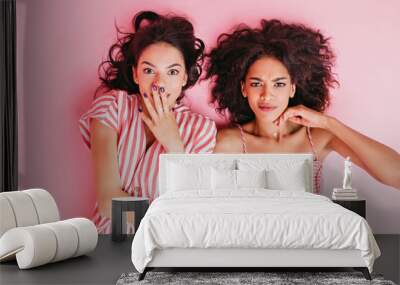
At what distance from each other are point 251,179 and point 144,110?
1.51 m

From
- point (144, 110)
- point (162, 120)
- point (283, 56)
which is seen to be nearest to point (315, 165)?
point (283, 56)

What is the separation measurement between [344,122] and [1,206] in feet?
12.2

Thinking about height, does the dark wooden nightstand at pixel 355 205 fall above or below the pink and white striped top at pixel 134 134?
below

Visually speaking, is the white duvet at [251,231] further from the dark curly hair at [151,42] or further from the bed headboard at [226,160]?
the dark curly hair at [151,42]

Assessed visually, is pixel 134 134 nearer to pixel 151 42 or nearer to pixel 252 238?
pixel 151 42

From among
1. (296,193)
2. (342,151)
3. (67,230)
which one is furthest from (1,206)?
(342,151)

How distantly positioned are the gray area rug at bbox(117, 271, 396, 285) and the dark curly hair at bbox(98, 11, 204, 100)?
8.57 ft

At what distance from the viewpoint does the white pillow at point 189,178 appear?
6.47m

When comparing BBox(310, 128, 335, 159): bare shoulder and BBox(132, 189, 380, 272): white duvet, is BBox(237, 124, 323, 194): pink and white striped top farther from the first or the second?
BBox(132, 189, 380, 272): white duvet

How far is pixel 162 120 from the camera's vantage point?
279 inches

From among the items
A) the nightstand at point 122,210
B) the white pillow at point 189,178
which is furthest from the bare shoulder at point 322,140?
the nightstand at point 122,210

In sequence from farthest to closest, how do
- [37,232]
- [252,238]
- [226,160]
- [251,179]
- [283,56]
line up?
[283,56]
[226,160]
[251,179]
[37,232]
[252,238]

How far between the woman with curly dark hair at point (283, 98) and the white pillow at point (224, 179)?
709mm

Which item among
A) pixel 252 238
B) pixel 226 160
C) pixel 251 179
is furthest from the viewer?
pixel 226 160
